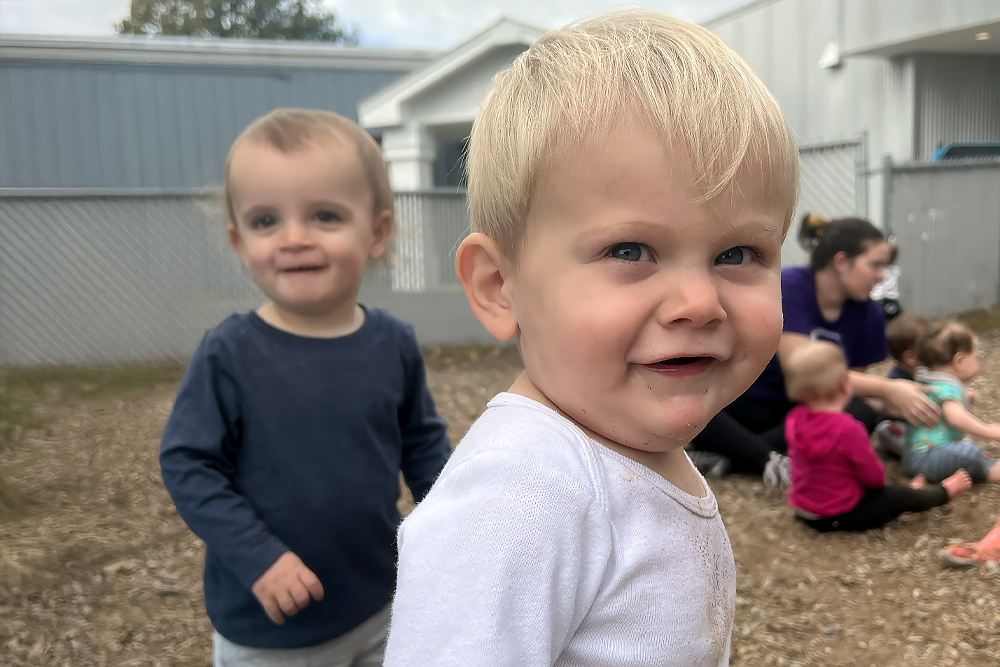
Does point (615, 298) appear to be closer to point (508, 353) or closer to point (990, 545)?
point (990, 545)

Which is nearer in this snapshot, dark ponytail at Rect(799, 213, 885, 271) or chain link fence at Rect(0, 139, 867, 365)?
dark ponytail at Rect(799, 213, 885, 271)

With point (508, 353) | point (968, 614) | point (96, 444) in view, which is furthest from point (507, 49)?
point (968, 614)

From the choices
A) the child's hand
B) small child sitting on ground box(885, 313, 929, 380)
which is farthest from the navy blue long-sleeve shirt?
→ small child sitting on ground box(885, 313, 929, 380)

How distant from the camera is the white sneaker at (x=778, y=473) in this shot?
458cm

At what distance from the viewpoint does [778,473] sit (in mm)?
4629

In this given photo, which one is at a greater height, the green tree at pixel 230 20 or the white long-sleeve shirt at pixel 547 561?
the green tree at pixel 230 20

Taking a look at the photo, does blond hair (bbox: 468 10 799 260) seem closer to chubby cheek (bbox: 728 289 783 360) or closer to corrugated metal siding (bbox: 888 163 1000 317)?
chubby cheek (bbox: 728 289 783 360)

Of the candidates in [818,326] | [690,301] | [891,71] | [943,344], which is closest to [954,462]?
[943,344]

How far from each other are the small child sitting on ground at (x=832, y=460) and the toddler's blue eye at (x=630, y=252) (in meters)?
3.05

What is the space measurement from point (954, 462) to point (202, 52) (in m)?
12.7

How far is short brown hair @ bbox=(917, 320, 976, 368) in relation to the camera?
15.2 feet

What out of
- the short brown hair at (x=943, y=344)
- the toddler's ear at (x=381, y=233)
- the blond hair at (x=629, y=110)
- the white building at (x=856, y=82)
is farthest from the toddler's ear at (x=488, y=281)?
the white building at (x=856, y=82)

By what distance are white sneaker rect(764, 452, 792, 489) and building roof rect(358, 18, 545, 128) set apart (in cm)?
835

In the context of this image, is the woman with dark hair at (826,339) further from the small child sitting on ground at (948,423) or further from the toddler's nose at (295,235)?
the toddler's nose at (295,235)
